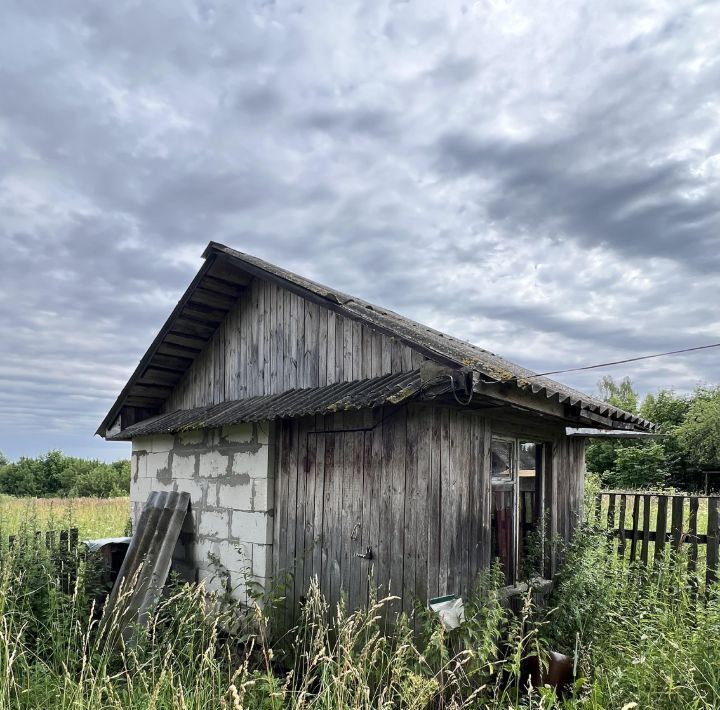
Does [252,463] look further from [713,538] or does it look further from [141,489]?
[713,538]

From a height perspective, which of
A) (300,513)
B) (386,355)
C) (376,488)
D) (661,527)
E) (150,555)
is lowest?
(150,555)

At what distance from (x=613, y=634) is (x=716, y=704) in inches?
75.8

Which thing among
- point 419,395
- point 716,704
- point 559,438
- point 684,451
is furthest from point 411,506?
point 684,451

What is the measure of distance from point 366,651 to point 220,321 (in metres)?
5.54

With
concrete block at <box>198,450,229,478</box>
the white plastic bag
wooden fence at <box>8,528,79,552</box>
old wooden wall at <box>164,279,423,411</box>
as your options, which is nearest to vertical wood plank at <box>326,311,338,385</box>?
old wooden wall at <box>164,279,423,411</box>

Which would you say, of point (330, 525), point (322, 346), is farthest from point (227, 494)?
point (322, 346)

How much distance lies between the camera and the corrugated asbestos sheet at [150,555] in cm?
650

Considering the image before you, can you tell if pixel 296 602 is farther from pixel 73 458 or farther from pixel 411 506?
pixel 73 458

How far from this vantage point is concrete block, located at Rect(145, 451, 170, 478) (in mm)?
8391

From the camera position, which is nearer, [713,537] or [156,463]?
[713,537]

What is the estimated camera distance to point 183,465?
800 centimetres

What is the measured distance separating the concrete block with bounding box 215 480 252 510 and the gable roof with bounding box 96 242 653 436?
218cm

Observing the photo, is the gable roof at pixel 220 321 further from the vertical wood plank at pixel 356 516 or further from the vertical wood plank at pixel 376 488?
the vertical wood plank at pixel 356 516

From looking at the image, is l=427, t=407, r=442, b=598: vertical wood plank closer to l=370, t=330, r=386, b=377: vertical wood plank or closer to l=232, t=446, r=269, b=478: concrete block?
l=370, t=330, r=386, b=377: vertical wood plank
